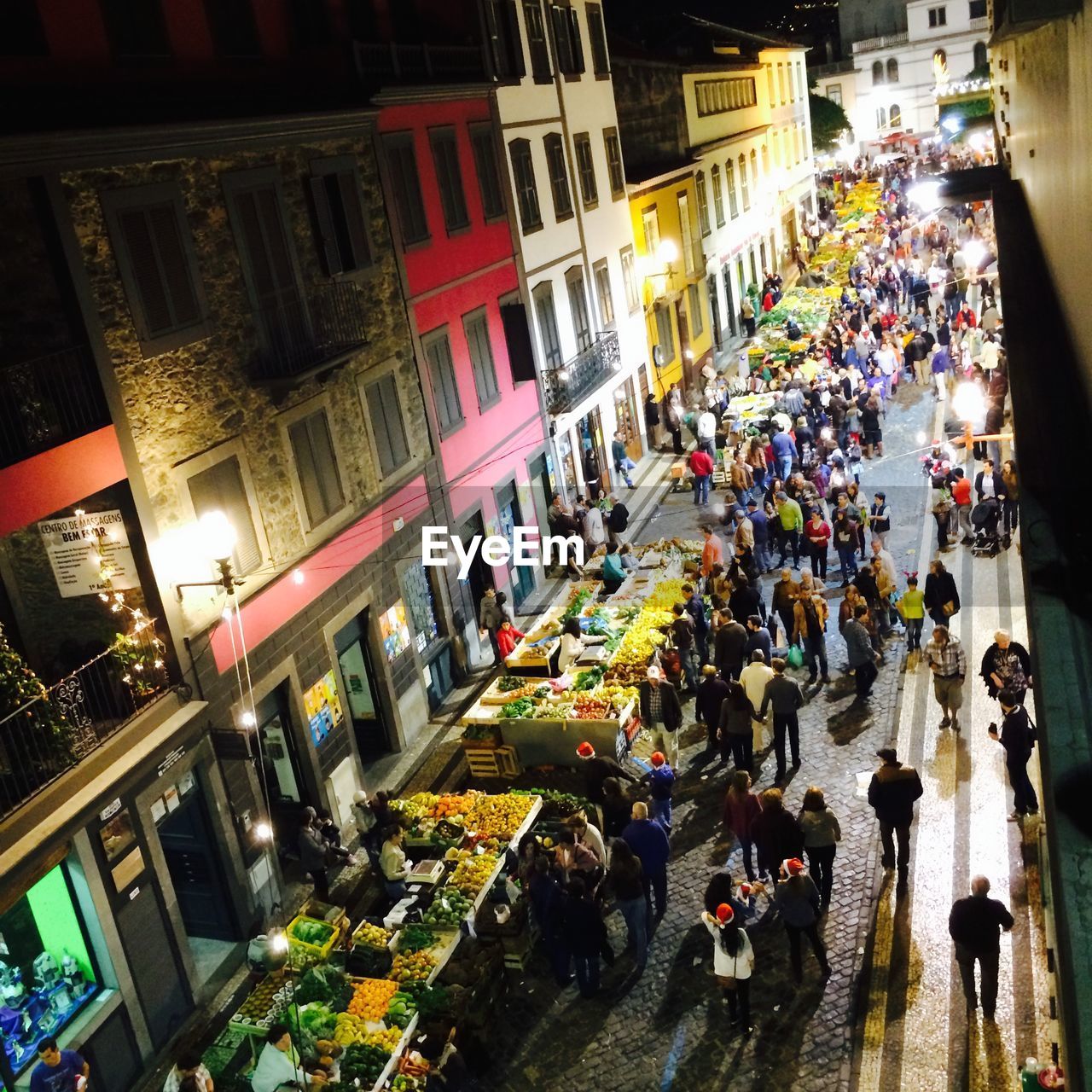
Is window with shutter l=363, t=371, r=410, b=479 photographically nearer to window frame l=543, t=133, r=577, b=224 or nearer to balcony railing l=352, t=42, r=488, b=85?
balcony railing l=352, t=42, r=488, b=85

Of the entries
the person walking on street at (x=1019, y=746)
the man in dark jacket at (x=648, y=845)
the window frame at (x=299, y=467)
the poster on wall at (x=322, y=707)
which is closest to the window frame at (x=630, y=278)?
the window frame at (x=299, y=467)

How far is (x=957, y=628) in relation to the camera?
17.4 m

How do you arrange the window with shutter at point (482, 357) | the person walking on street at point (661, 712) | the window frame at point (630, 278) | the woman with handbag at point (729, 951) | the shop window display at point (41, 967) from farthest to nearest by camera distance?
the window frame at point (630, 278) < the window with shutter at point (482, 357) < the person walking on street at point (661, 712) < the shop window display at point (41, 967) < the woman with handbag at point (729, 951)

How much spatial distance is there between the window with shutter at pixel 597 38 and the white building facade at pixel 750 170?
877 cm

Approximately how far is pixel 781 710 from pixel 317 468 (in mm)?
7099

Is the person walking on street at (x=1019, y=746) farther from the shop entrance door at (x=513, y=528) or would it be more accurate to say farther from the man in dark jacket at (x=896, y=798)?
the shop entrance door at (x=513, y=528)

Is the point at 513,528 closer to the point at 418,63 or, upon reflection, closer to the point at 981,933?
the point at 418,63

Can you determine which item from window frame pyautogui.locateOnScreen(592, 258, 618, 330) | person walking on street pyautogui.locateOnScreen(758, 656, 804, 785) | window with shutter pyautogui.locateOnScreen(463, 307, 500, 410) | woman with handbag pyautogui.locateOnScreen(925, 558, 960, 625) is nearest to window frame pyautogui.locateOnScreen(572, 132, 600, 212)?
window frame pyautogui.locateOnScreen(592, 258, 618, 330)

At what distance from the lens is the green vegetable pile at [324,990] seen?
1079 centimetres

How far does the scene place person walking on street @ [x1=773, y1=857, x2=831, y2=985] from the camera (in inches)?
407

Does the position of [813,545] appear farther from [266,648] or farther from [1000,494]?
[266,648]

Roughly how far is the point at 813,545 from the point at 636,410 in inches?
475

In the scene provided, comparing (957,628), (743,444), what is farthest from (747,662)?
(743,444)

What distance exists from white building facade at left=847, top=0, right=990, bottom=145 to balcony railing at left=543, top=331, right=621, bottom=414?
210 feet
